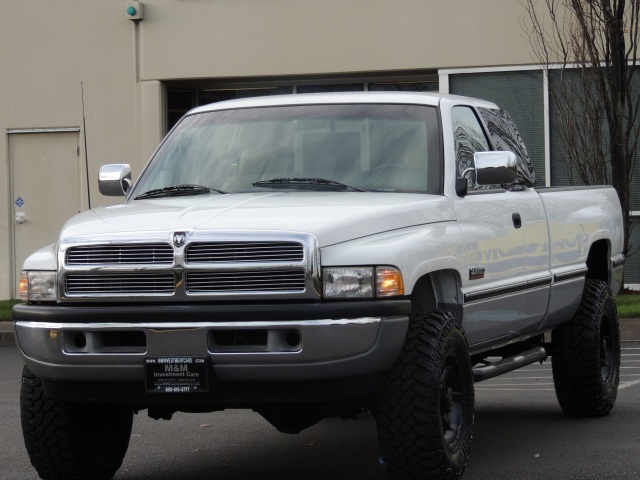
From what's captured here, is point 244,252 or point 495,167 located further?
point 495,167

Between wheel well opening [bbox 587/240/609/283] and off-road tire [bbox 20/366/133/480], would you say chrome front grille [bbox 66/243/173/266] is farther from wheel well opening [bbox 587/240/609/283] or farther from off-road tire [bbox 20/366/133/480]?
wheel well opening [bbox 587/240/609/283]

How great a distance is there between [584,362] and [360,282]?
3165 millimetres

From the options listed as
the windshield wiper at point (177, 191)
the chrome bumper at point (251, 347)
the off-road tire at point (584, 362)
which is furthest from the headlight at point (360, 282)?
the off-road tire at point (584, 362)

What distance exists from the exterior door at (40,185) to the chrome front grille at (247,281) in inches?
584

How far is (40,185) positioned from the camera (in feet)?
67.3

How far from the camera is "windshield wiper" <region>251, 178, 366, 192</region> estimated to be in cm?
690

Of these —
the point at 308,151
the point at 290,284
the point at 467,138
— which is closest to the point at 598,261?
the point at 467,138

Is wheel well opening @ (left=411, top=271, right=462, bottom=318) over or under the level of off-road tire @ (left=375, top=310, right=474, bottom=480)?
over

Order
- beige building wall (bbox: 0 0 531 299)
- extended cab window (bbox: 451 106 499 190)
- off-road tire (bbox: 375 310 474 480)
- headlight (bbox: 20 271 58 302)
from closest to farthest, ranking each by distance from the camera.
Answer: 1. off-road tire (bbox: 375 310 474 480)
2. headlight (bbox: 20 271 58 302)
3. extended cab window (bbox: 451 106 499 190)
4. beige building wall (bbox: 0 0 531 299)

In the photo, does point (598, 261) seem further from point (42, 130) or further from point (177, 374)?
point (42, 130)

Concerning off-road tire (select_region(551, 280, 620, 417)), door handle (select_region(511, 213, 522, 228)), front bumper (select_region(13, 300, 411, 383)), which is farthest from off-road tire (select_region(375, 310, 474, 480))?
off-road tire (select_region(551, 280, 620, 417))

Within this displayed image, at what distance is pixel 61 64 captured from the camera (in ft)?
66.5

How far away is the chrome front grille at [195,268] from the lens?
18.7ft

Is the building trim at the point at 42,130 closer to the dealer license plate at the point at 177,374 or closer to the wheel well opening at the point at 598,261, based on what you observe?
the wheel well opening at the point at 598,261
